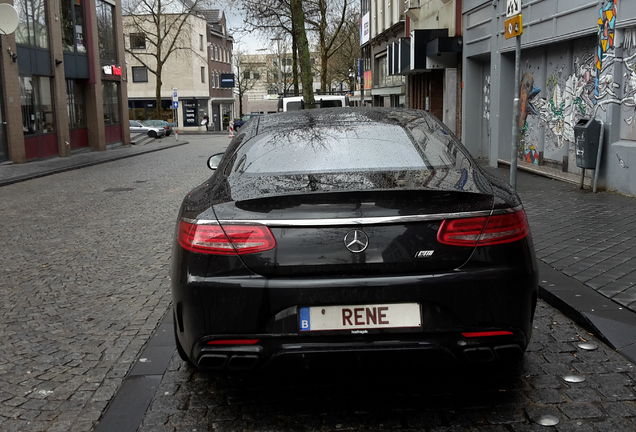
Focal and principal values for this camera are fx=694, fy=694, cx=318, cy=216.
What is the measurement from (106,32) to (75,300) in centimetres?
3023

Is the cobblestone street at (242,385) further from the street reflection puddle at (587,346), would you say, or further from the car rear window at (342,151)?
the car rear window at (342,151)

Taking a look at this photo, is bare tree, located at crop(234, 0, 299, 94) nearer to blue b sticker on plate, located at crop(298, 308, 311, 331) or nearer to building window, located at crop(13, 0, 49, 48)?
building window, located at crop(13, 0, 49, 48)

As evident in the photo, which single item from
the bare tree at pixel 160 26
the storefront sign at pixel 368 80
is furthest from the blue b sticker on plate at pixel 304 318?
the bare tree at pixel 160 26

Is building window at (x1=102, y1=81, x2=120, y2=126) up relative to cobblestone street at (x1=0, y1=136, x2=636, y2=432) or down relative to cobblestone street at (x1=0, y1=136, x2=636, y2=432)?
up

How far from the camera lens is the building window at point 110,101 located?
1309 inches

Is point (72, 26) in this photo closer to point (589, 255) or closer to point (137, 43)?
point (589, 255)

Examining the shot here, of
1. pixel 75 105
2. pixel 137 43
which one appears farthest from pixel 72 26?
pixel 137 43

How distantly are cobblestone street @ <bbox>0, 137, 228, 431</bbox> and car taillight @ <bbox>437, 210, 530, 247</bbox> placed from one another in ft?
6.51

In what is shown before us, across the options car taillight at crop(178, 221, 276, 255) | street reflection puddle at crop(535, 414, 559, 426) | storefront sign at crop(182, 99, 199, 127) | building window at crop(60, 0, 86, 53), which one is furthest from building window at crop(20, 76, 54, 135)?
storefront sign at crop(182, 99, 199, 127)

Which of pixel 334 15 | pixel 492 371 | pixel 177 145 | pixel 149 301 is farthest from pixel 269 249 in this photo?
pixel 334 15

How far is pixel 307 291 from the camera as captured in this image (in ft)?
10.3

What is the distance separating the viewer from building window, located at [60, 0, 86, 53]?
28.3m

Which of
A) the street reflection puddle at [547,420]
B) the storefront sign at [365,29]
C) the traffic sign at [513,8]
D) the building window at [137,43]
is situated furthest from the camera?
the building window at [137,43]

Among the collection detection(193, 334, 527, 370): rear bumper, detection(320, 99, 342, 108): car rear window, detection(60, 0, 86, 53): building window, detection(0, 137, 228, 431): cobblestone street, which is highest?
detection(60, 0, 86, 53): building window
